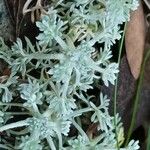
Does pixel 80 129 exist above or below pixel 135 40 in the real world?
below

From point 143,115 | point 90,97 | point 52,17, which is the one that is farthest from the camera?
point 143,115

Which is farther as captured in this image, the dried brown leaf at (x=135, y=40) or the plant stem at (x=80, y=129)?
the dried brown leaf at (x=135, y=40)

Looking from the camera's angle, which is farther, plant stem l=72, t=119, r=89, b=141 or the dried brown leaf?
the dried brown leaf

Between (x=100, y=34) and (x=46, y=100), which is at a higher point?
(x=100, y=34)

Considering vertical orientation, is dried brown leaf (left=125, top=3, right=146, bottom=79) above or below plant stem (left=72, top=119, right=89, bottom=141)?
above

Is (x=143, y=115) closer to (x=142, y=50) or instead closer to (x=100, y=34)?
(x=142, y=50)

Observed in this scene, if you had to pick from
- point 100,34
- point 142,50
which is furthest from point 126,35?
point 100,34

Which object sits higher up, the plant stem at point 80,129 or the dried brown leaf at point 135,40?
the dried brown leaf at point 135,40

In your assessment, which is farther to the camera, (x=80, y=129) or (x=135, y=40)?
(x=135, y=40)
